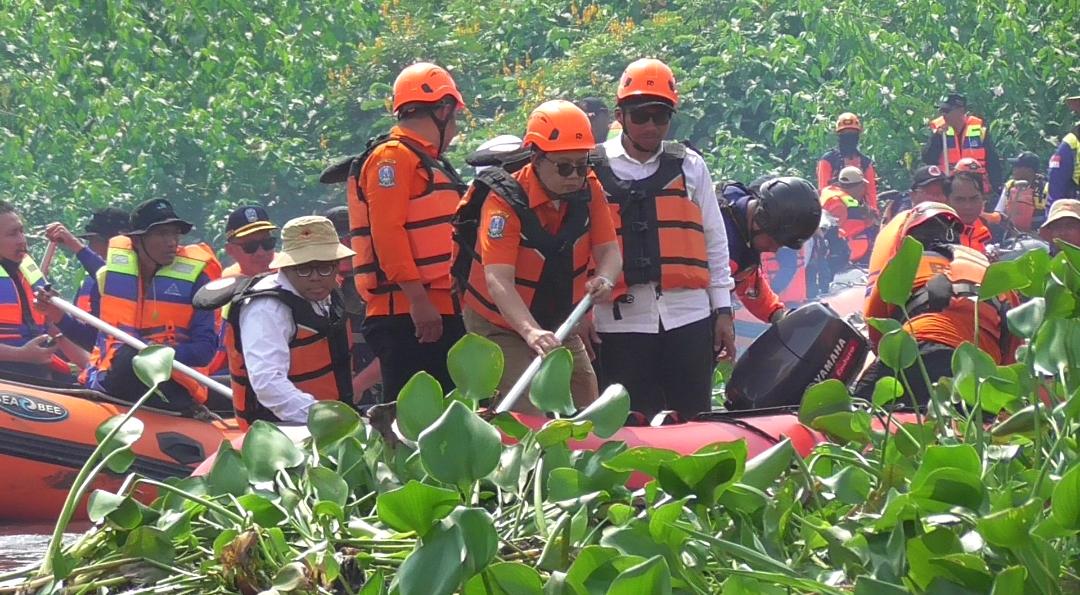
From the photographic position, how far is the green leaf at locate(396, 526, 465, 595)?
7.30 feet

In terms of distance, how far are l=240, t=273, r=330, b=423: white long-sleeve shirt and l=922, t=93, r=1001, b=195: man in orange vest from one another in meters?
9.12

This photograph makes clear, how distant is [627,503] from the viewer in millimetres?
2668

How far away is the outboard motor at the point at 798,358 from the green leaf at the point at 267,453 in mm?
3371

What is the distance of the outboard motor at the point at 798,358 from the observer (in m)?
6.13

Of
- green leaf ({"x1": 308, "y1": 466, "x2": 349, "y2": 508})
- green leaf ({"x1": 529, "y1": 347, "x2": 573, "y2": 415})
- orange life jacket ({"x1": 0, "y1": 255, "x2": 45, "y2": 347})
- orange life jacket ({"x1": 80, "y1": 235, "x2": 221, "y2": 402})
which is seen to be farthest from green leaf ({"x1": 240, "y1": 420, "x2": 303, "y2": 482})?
orange life jacket ({"x1": 0, "y1": 255, "x2": 45, "y2": 347})

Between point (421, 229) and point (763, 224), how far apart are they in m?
1.27

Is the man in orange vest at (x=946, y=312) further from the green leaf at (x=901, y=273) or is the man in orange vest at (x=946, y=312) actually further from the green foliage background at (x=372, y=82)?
the green foliage background at (x=372, y=82)

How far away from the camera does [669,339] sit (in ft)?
19.7

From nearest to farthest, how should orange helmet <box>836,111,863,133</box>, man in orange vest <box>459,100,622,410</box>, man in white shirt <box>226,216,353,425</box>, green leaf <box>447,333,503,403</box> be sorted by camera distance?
green leaf <box>447,333,503,403</box> < man in orange vest <box>459,100,622,410</box> < man in white shirt <box>226,216,353,425</box> < orange helmet <box>836,111,863,133</box>

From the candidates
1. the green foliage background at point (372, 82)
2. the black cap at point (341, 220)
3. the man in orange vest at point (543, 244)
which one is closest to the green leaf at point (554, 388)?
the man in orange vest at point (543, 244)

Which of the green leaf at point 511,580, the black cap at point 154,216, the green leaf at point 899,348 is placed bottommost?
the black cap at point 154,216

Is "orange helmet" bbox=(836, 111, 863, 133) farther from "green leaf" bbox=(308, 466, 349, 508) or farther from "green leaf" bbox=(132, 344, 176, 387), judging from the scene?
"green leaf" bbox=(308, 466, 349, 508)

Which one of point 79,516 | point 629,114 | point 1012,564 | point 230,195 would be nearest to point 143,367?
point 1012,564

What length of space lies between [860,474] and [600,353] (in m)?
3.54
